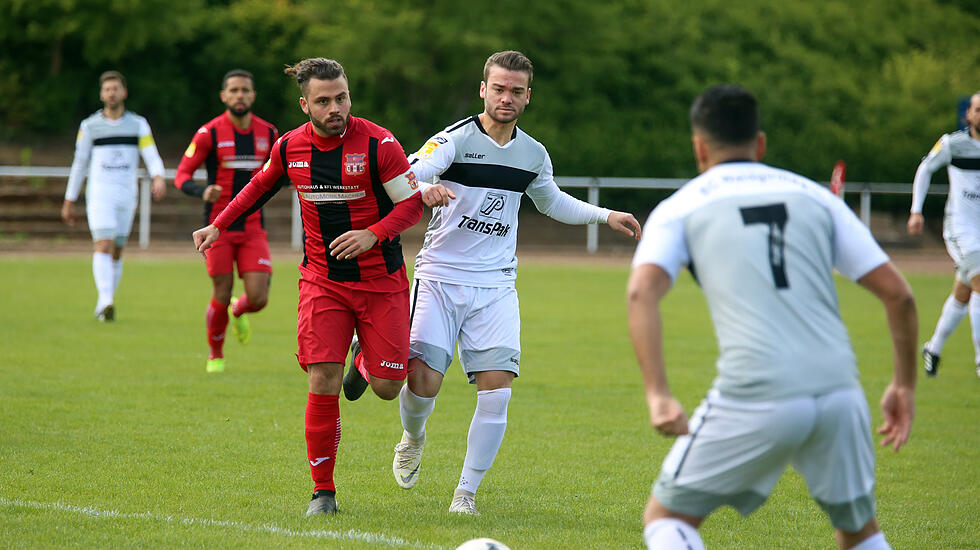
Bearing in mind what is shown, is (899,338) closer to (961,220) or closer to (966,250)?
(966,250)

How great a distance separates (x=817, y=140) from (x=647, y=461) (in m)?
28.2

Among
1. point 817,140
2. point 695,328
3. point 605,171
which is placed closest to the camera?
point 695,328

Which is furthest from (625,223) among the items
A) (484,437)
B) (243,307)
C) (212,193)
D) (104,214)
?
(104,214)

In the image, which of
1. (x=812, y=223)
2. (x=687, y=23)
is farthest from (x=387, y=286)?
(x=687, y=23)

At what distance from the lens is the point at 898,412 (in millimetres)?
3471

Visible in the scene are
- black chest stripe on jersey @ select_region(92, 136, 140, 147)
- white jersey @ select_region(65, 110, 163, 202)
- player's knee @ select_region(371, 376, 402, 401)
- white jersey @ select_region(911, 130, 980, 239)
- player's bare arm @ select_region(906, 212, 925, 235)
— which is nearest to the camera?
player's knee @ select_region(371, 376, 402, 401)

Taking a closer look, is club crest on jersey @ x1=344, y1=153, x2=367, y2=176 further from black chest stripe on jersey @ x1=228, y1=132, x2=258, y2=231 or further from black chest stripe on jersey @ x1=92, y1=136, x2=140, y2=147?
black chest stripe on jersey @ x1=92, y1=136, x2=140, y2=147

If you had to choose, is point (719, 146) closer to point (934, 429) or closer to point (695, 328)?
point (934, 429)

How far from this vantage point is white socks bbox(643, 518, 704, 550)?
327 centimetres

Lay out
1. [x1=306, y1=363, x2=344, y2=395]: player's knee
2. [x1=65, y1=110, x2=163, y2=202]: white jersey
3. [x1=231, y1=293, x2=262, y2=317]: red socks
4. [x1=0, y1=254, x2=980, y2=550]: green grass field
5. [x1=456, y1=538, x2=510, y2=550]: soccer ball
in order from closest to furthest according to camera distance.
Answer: [x1=456, y1=538, x2=510, y2=550]: soccer ball → [x1=0, y1=254, x2=980, y2=550]: green grass field → [x1=306, y1=363, x2=344, y2=395]: player's knee → [x1=231, y1=293, x2=262, y2=317]: red socks → [x1=65, y1=110, x2=163, y2=202]: white jersey

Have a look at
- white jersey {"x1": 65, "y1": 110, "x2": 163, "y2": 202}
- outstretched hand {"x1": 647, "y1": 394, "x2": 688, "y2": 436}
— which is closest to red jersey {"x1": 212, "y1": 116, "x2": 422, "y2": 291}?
outstretched hand {"x1": 647, "y1": 394, "x2": 688, "y2": 436}

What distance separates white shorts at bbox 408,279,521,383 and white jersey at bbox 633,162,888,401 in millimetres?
2400

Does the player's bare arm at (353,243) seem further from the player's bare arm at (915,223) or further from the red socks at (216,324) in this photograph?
the player's bare arm at (915,223)

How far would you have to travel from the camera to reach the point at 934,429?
316 inches
